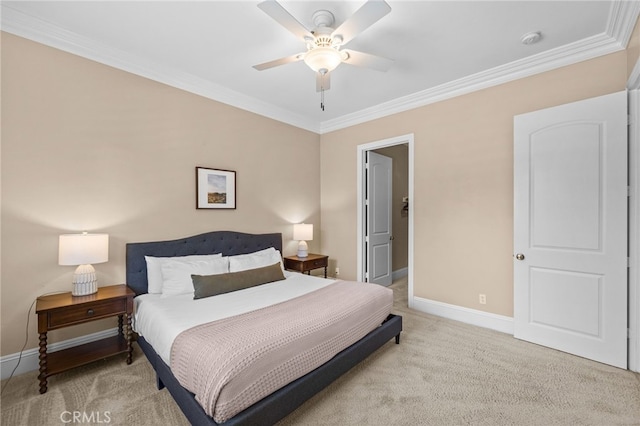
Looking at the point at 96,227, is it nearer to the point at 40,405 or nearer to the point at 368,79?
the point at 40,405

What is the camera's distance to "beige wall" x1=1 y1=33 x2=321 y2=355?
2.31 metres

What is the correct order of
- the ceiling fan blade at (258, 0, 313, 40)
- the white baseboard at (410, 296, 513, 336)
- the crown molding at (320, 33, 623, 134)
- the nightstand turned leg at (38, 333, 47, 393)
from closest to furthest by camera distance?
the ceiling fan blade at (258, 0, 313, 40) < the nightstand turned leg at (38, 333, 47, 393) < the crown molding at (320, 33, 623, 134) < the white baseboard at (410, 296, 513, 336)

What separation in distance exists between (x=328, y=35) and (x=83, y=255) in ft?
8.56

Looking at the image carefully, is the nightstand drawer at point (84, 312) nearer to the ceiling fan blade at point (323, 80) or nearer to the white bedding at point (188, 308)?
the white bedding at point (188, 308)

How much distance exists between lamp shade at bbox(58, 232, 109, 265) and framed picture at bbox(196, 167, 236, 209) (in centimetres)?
118

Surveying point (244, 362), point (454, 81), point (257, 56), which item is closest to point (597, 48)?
point (454, 81)

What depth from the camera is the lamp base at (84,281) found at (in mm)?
2377

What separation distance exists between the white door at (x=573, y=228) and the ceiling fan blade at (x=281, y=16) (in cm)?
242

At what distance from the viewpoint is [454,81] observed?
3.38 m

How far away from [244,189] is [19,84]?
2260 millimetres

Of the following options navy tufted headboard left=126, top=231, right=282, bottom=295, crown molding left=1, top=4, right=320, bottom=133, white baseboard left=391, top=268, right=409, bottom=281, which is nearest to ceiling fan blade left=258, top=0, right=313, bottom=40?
crown molding left=1, top=4, right=320, bottom=133

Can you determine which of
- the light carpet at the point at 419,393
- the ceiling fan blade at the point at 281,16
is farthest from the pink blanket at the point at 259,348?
the ceiling fan blade at the point at 281,16

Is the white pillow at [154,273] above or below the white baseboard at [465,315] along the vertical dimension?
above

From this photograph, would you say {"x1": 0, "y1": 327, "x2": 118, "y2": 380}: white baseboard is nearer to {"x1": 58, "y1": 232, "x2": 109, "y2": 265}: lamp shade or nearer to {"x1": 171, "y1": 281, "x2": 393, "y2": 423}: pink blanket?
{"x1": 58, "y1": 232, "x2": 109, "y2": 265}: lamp shade
